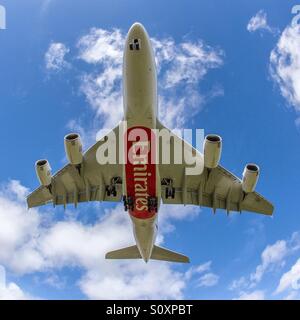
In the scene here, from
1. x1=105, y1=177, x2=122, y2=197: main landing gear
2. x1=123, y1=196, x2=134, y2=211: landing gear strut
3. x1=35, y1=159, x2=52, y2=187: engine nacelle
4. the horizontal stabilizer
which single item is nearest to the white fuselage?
x1=123, y1=196, x2=134, y2=211: landing gear strut

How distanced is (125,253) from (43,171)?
8655mm

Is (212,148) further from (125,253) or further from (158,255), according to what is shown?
(125,253)

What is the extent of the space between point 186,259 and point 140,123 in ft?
39.0

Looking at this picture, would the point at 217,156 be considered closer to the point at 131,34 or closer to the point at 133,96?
the point at 133,96

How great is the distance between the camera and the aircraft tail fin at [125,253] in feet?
94.9

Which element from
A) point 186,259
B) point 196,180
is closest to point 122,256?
point 186,259

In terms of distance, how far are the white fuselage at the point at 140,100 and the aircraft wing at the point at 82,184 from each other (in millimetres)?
2754

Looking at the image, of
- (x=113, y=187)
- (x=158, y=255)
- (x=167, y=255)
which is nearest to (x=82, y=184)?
(x=113, y=187)

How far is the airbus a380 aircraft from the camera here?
2050 centimetres

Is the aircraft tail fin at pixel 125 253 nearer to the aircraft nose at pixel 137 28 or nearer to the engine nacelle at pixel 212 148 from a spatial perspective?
the engine nacelle at pixel 212 148

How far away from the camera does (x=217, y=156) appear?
73.3 ft

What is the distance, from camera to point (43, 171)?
78.8 ft

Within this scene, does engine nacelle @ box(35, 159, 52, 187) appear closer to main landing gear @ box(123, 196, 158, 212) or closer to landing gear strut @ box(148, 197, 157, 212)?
main landing gear @ box(123, 196, 158, 212)

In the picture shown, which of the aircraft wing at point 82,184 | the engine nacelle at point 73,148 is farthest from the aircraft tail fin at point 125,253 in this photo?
the engine nacelle at point 73,148
